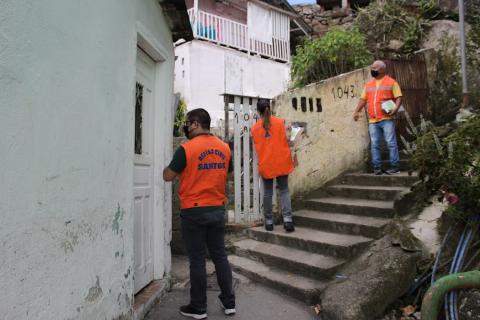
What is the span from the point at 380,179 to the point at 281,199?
145 centimetres

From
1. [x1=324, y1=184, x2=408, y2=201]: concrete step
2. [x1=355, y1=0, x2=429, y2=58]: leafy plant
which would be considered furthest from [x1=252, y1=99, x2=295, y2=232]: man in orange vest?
[x1=355, y1=0, x2=429, y2=58]: leafy plant

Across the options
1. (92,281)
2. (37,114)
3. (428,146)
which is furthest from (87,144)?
(428,146)

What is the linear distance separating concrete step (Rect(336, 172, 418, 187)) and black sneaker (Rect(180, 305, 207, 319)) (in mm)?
3122

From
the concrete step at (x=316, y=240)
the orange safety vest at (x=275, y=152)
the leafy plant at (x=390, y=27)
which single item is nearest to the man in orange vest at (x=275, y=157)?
the orange safety vest at (x=275, y=152)

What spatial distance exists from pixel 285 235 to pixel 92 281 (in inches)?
109

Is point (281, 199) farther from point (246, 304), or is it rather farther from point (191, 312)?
point (191, 312)

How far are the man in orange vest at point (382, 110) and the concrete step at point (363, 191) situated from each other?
47 centimetres

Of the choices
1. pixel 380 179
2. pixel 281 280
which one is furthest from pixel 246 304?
pixel 380 179

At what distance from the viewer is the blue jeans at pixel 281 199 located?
4934 millimetres

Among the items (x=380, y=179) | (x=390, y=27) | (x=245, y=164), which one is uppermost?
(x=390, y=27)

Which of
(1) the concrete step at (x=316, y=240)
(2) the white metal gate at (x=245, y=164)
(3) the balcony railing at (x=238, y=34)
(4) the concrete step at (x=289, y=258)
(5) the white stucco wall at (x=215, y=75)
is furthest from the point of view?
(3) the balcony railing at (x=238, y=34)

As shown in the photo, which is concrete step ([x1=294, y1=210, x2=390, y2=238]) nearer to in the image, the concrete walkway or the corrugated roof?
the concrete walkway

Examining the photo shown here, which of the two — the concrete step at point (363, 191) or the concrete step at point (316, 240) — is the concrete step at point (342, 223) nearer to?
the concrete step at point (316, 240)

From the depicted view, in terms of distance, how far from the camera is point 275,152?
4953 millimetres
